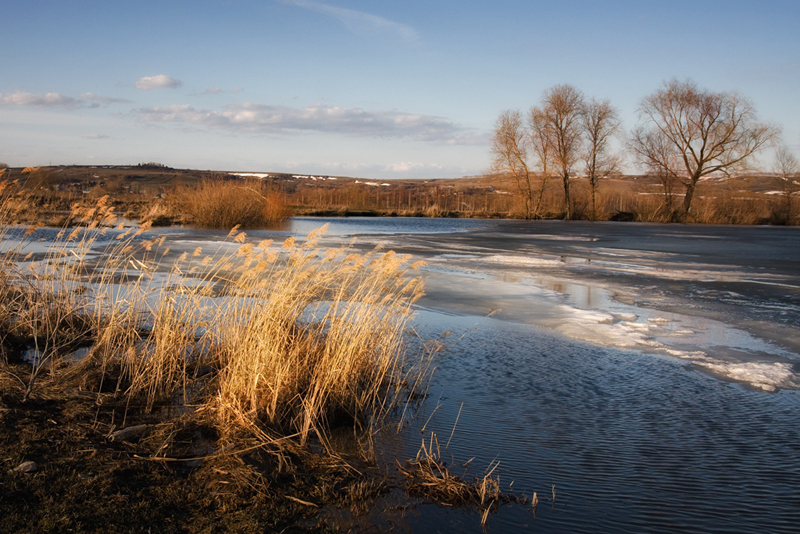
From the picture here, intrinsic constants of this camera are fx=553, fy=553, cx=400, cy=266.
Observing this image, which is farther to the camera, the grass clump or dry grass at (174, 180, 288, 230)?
dry grass at (174, 180, 288, 230)

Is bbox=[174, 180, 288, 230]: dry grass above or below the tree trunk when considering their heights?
below

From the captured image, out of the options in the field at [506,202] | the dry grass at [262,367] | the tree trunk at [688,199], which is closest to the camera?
the dry grass at [262,367]

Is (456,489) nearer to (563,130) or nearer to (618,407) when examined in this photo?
(618,407)

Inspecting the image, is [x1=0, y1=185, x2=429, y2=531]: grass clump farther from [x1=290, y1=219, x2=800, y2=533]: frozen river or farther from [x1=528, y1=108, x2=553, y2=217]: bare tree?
[x1=528, y1=108, x2=553, y2=217]: bare tree

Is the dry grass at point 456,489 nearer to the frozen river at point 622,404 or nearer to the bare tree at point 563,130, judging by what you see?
the frozen river at point 622,404

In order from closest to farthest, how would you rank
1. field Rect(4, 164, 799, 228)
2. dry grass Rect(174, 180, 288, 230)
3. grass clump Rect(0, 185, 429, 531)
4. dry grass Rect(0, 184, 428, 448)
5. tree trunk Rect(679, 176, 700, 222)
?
grass clump Rect(0, 185, 429, 531), dry grass Rect(0, 184, 428, 448), dry grass Rect(174, 180, 288, 230), field Rect(4, 164, 799, 228), tree trunk Rect(679, 176, 700, 222)

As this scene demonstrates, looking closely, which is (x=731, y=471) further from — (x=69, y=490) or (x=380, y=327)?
(x=69, y=490)

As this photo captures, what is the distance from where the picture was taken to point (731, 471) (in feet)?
11.7

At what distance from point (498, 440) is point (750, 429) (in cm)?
198

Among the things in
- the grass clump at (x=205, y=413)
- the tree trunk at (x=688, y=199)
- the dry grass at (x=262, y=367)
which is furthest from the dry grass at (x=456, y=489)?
the tree trunk at (x=688, y=199)

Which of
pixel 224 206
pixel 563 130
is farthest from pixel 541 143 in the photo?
pixel 224 206

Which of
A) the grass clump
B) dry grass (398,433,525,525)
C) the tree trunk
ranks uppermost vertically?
the tree trunk

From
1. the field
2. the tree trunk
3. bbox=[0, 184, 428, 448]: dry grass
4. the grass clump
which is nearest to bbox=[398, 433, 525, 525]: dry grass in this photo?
the grass clump

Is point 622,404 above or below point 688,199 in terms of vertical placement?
below
